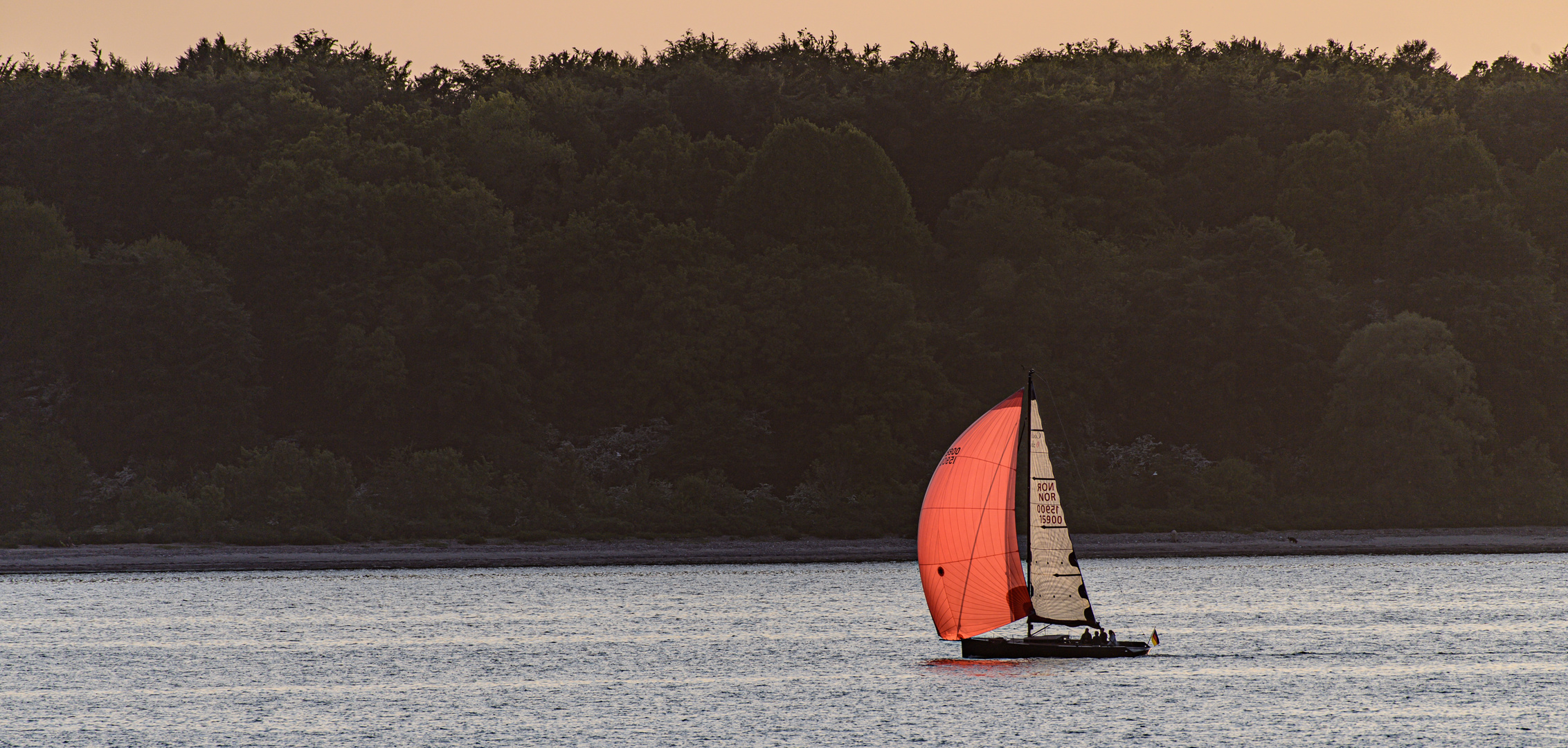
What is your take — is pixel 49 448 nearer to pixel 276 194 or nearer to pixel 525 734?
pixel 276 194

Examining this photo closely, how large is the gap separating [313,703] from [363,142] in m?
99.9

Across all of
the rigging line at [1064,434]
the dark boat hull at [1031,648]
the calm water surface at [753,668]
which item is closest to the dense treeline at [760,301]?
the rigging line at [1064,434]

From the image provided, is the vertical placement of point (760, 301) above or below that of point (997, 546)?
above

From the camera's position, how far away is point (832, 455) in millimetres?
112812

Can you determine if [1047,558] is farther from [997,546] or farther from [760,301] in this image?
[760,301]

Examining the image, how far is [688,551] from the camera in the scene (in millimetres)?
106438

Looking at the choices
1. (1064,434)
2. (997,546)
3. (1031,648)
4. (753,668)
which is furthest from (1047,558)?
(1064,434)

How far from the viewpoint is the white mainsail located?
4453cm

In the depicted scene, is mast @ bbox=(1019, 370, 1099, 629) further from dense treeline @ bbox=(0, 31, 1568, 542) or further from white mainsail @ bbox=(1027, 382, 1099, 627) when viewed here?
dense treeline @ bbox=(0, 31, 1568, 542)

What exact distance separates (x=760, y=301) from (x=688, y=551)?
25.1 metres

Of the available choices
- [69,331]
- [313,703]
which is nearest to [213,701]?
[313,703]

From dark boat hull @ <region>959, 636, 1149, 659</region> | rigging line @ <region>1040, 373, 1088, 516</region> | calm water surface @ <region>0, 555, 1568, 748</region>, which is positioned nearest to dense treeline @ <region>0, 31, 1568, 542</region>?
rigging line @ <region>1040, 373, 1088, 516</region>

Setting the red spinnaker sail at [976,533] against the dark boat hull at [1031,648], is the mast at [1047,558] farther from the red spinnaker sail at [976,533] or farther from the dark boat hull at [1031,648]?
the dark boat hull at [1031,648]

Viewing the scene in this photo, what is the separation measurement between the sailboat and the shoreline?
176 ft
